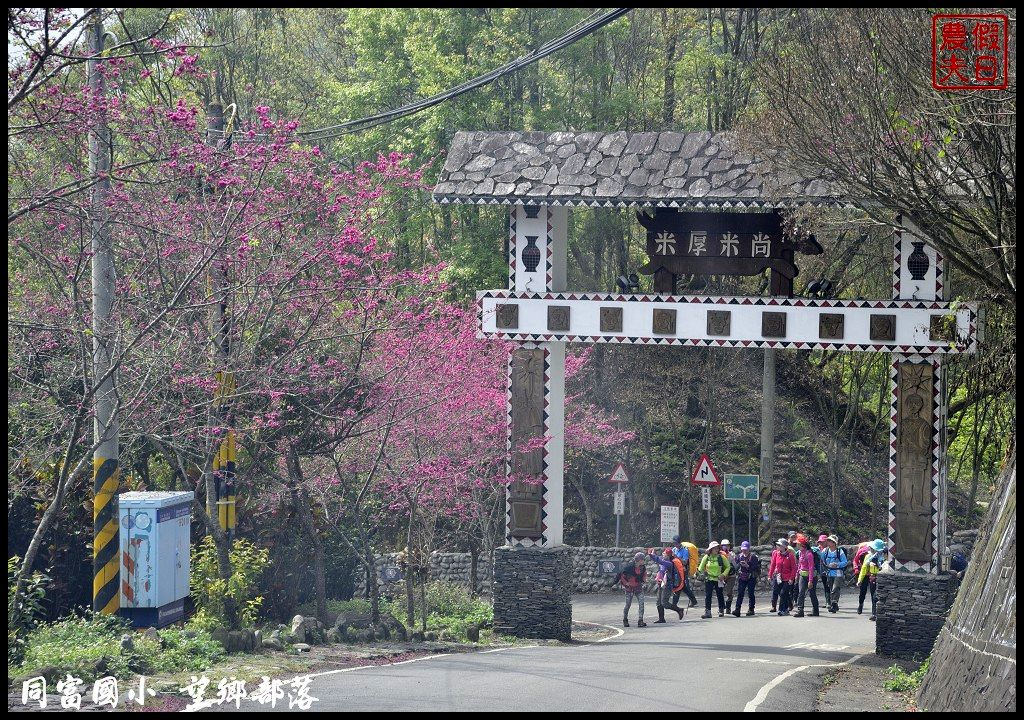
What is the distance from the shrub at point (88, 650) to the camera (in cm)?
1403

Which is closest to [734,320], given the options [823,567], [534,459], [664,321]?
[664,321]

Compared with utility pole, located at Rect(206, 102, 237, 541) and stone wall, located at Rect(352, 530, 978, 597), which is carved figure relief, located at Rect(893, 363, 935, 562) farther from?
stone wall, located at Rect(352, 530, 978, 597)

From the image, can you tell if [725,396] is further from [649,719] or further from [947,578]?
[649,719]

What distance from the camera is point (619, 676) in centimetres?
1653

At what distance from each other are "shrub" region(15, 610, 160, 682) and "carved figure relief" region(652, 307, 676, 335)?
29.3 ft

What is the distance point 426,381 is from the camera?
23.1 m

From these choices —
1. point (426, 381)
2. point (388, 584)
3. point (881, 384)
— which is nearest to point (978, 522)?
point (881, 384)

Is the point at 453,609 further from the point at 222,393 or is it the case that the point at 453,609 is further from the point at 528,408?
the point at 222,393

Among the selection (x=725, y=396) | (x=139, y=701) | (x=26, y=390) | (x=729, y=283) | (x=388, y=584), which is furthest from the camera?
(x=725, y=396)

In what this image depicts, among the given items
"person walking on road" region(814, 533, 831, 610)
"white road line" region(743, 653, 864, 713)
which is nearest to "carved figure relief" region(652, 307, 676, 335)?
"white road line" region(743, 653, 864, 713)

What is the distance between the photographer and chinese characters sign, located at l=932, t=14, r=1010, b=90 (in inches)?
583

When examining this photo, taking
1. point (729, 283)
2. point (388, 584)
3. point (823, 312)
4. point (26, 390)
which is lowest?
point (388, 584)

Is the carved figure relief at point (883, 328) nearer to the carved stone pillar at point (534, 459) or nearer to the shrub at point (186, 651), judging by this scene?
the carved stone pillar at point (534, 459)

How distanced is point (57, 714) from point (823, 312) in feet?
42.2
